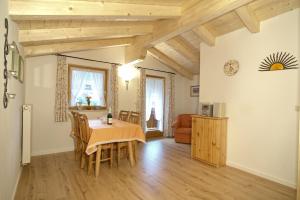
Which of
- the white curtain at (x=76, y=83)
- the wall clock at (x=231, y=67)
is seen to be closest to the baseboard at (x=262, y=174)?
the wall clock at (x=231, y=67)

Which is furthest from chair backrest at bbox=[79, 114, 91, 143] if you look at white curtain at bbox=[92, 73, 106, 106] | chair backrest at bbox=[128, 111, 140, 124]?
white curtain at bbox=[92, 73, 106, 106]

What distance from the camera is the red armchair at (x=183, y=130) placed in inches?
210

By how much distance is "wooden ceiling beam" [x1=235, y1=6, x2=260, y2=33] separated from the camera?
Result: 2.85m

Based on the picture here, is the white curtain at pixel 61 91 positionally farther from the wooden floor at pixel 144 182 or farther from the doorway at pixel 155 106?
the doorway at pixel 155 106

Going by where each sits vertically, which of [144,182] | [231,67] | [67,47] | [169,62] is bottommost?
[144,182]

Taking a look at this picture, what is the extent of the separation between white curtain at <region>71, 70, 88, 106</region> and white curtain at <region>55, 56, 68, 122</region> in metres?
0.21

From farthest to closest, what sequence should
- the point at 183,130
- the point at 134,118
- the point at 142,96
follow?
the point at 142,96, the point at 183,130, the point at 134,118

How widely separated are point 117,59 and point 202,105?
260cm

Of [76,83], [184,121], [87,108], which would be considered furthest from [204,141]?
[76,83]

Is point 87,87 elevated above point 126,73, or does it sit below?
below

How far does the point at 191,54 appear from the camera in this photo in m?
4.93

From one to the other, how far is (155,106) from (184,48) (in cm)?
216

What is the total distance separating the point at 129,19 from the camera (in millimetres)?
2654

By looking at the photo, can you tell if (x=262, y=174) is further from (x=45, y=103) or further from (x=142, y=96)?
(x=45, y=103)
